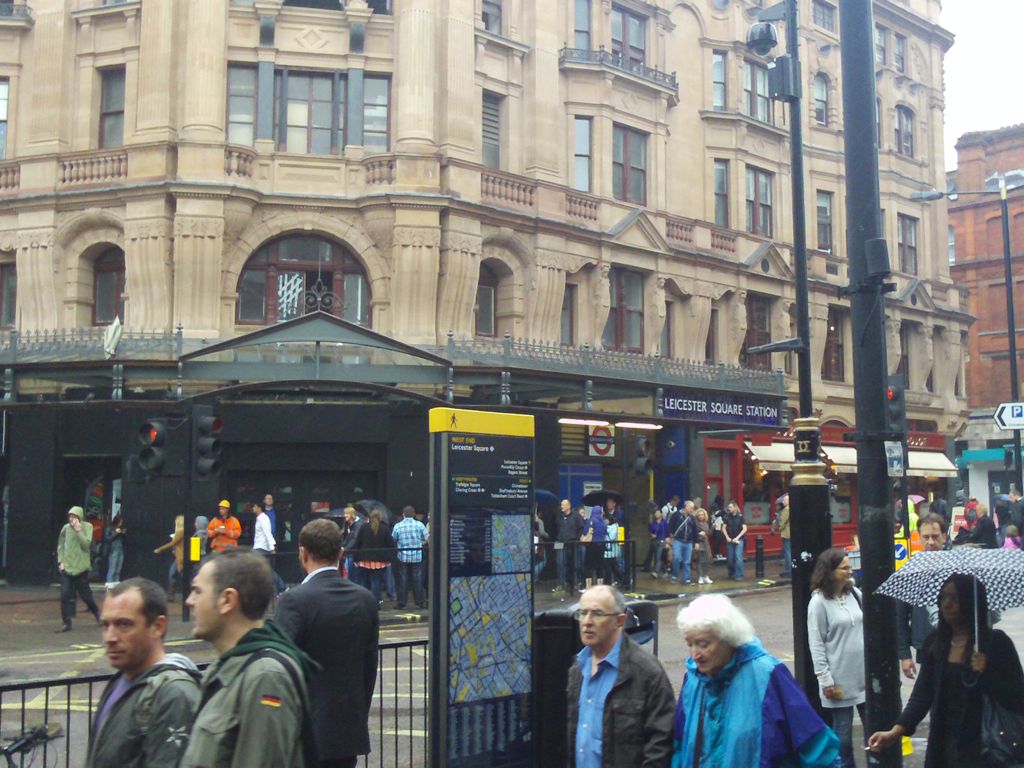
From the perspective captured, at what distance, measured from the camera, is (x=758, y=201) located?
35.7m

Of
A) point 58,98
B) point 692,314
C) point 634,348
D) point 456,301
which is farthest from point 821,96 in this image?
point 58,98

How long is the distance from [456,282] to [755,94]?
47.0 feet

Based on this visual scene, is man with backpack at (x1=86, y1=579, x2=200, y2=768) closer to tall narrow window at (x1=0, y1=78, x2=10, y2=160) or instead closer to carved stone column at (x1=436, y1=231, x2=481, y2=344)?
carved stone column at (x1=436, y1=231, x2=481, y2=344)

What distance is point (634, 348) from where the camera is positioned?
31.4m

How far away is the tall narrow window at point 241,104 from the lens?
2611 cm

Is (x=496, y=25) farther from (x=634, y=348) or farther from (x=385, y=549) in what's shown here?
(x=385, y=549)

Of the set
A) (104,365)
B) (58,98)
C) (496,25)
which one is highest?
(496,25)

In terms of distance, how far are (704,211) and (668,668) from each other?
21830 mm

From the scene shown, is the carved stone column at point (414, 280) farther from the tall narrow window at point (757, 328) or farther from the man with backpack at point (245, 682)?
the man with backpack at point (245, 682)

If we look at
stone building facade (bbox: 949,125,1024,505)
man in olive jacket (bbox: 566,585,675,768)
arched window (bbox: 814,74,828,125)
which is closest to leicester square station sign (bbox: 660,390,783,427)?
arched window (bbox: 814,74,828,125)

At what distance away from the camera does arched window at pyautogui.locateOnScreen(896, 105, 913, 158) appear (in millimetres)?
40875

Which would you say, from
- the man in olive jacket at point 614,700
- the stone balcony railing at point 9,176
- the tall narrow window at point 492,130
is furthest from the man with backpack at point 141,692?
the tall narrow window at point 492,130

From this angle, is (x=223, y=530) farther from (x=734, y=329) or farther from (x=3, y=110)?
(x=734, y=329)

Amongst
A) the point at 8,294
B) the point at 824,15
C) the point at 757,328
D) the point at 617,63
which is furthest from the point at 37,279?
the point at 824,15
